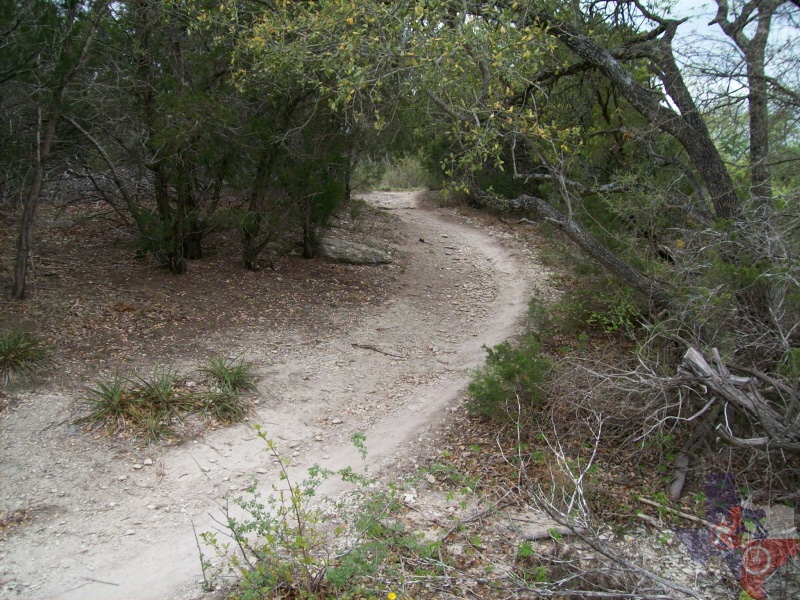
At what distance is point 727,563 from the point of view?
464 centimetres

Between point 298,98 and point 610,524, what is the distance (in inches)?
251

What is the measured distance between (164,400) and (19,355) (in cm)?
164

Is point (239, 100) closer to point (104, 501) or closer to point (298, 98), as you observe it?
point (298, 98)

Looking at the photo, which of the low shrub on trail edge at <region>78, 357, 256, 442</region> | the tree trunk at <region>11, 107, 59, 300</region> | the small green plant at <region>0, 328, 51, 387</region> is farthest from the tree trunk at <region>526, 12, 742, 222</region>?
the small green plant at <region>0, 328, 51, 387</region>

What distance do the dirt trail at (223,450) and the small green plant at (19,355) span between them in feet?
1.34

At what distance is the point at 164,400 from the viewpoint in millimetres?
6289

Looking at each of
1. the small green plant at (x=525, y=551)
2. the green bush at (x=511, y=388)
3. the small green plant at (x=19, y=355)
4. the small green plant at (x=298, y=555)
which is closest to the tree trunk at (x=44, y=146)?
the small green plant at (x=19, y=355)

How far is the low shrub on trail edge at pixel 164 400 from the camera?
19.9ft

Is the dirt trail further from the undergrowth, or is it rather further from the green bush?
the green bush

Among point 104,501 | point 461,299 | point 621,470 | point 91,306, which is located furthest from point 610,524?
point 91,306

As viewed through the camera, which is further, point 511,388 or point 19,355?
point 19,355

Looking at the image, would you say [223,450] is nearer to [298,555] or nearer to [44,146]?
[298,555]

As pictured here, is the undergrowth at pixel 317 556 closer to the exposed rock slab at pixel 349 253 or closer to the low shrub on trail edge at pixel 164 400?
the low shrub on trail edge at pixel 164 400

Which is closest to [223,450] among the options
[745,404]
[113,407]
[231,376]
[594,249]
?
[231,376]
